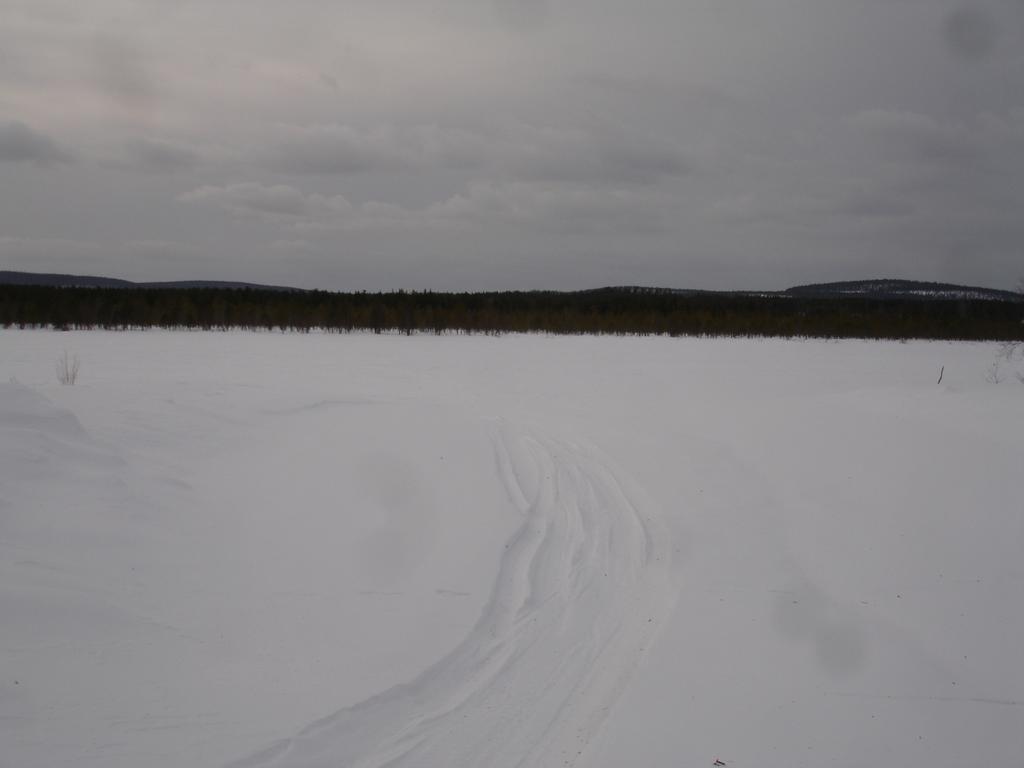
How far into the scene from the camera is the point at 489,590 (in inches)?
→ 198

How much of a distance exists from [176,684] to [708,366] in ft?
67.3

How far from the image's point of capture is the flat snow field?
3289 mm

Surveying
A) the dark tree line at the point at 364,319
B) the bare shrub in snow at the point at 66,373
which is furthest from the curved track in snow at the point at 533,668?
the dark tree line at the point at 364,319

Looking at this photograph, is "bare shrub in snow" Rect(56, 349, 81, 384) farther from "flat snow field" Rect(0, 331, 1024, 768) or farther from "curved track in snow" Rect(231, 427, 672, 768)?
"curved track in snow" Rect(231, 427, 672, 768)

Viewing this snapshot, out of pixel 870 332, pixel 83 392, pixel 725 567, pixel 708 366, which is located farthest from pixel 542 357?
pixel 870 332

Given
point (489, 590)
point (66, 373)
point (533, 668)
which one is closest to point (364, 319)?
point (66, 373)

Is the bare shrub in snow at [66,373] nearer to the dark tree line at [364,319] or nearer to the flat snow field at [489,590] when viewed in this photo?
the flat snow field at [489,590]

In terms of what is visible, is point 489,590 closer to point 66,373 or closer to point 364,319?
point 66,373

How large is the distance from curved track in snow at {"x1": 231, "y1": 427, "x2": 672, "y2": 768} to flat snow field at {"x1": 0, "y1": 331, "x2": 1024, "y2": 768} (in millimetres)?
20

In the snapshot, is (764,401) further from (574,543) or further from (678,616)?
(678,616)

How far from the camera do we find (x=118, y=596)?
13.1 feet

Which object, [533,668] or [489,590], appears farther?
[489,590]

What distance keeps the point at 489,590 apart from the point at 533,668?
118cm

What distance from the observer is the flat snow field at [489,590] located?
10.8 feet
